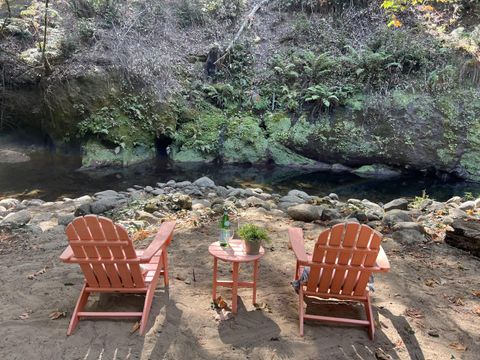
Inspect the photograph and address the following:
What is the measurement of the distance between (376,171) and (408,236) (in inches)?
255

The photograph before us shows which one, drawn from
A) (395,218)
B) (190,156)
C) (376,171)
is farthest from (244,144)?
(395,218)

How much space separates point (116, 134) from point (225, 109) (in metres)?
3.48

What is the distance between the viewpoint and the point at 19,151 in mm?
11398

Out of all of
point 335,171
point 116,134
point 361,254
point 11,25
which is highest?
point 11,25

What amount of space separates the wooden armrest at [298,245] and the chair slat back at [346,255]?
0.32 ft

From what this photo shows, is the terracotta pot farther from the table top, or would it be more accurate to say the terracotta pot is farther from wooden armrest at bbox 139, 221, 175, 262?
wooden armrest at bbox 139, 221, 175, 262

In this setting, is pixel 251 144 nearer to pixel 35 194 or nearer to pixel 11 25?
pixel 35 194

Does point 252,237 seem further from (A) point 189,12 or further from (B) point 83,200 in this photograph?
(A) point 189,12

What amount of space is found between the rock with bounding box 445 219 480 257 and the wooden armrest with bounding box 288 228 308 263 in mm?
2393

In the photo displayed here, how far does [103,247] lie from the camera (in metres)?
3.02

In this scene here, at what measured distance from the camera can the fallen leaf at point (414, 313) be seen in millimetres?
3402

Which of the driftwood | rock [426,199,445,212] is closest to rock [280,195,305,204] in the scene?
rock [426,199,445,212]

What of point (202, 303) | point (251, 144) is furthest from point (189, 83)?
point (202, 303)

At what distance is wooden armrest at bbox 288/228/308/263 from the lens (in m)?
3.16
